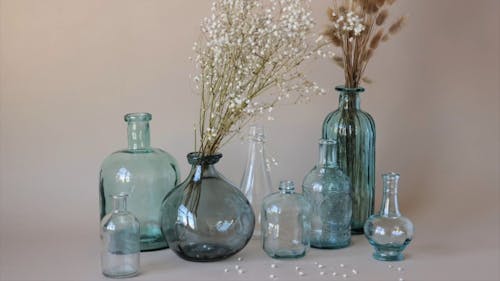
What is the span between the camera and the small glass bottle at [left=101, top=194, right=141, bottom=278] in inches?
67.6

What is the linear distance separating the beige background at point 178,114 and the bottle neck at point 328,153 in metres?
0.21

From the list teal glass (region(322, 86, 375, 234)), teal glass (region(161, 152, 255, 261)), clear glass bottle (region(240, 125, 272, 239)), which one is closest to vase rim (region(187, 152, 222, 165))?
teal glass (region(161, 152, 255, 261))

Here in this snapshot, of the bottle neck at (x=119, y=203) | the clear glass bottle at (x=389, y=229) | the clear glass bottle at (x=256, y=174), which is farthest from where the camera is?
the clear glass bottle at (x=256, y=174)

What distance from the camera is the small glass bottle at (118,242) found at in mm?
1717

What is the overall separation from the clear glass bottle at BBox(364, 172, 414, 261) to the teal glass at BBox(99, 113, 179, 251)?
50cm

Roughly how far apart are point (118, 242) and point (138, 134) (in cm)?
30

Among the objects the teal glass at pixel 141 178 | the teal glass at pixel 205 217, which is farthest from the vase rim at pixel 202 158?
the teal glass at pixel 141 178

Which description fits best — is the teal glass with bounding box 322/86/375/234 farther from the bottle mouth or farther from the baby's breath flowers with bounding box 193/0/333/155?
the bottle mouth

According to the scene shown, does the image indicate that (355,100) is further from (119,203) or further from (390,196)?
(119,203)

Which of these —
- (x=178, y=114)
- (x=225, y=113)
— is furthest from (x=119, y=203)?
(x=178, y=114)

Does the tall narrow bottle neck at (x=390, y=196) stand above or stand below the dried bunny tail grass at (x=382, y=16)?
below

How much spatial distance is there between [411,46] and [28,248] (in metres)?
1.24

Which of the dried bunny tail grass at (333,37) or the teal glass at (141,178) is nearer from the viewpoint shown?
the teal glass at (141,178)

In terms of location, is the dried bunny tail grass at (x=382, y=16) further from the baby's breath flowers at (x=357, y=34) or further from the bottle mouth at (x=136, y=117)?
the bottle mouth at (x=136, y=117)
